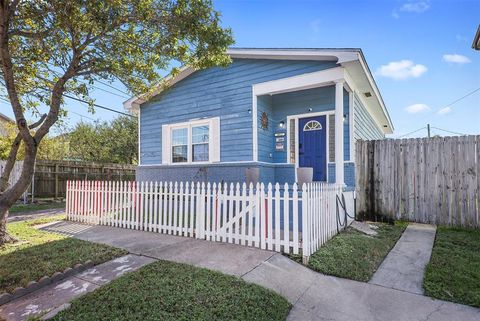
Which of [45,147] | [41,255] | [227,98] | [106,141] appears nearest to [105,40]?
[41,255]

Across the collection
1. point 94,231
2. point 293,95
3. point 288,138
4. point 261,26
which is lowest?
point 94,231

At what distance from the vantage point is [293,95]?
8.99 metres

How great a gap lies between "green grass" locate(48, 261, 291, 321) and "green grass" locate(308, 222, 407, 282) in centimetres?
127

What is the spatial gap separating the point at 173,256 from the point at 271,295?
191 cm

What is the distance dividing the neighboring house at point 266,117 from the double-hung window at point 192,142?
35mm

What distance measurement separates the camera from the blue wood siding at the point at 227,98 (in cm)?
821

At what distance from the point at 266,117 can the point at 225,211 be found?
4632 mm

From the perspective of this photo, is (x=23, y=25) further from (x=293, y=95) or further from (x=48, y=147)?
(x=48, y=147)

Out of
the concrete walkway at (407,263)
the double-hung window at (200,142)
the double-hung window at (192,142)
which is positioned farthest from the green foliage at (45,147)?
the concrete walkway at (407,263)

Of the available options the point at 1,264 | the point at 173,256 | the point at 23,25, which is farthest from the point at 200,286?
the point at 23,25

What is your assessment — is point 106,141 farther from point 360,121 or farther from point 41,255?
point 360,121

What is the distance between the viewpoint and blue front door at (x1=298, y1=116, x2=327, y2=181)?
852cm

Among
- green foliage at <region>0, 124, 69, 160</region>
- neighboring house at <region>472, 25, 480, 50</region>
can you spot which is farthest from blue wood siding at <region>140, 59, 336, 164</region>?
green foliage at <region>0, 124, 69, 160</region>

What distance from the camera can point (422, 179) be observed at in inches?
268
